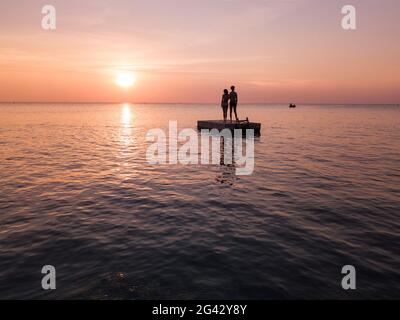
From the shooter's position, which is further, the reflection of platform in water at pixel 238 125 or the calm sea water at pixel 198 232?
the reflection of platform in water at pixel 238 125

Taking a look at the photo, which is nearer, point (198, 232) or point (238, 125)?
point (198, 232)

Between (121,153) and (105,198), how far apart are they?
1003cm

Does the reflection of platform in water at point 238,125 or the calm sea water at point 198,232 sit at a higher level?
the reflection of platform in water at point 238,125

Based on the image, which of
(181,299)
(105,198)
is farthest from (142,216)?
(181,299)

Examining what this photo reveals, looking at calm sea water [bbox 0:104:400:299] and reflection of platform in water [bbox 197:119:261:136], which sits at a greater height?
reflection of platform in water [bbox 197:119:261:136]

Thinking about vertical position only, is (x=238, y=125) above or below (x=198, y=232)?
above

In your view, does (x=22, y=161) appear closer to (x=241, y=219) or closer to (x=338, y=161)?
(x=241, y=219)

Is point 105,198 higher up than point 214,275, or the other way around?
point 105,198

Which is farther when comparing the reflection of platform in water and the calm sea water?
the reflection of platform in water

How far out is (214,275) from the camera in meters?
5.45
